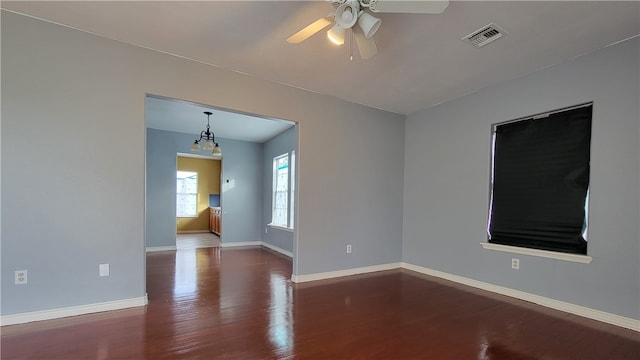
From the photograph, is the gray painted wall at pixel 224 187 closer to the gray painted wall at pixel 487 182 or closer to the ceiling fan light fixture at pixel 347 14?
the gray painted wall at pixel 487 182

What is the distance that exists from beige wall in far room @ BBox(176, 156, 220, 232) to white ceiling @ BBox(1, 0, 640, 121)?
731 centimetres

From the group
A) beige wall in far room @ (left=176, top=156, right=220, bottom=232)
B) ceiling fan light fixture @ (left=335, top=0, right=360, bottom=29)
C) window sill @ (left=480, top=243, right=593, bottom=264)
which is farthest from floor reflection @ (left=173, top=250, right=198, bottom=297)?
beige wall in far room @ (left=176, top=156, right=220, bottom=232)

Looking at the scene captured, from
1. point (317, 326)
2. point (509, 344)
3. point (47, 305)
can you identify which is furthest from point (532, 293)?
point (47, 305)

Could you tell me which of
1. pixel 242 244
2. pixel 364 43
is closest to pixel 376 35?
pixel 364 43

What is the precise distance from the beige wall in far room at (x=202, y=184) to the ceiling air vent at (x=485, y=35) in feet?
30.3

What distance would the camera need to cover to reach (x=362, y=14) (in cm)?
205

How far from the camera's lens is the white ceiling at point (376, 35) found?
2332 millimetres

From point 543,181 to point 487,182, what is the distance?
0.63 meters

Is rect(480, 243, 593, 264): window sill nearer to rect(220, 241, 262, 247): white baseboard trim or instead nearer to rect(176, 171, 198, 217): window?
rect(220, 241, 262, 247): white baseboard trim

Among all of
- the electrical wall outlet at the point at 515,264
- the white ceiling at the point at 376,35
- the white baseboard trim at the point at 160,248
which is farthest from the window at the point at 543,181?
the white baseboard trim at the point at 160,248

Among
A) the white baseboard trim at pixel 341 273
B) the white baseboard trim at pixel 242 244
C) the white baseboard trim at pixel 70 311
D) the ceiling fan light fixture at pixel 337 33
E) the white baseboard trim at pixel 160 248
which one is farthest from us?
the white baseboard trim at pixel 242 244

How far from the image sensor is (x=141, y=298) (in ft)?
9.89

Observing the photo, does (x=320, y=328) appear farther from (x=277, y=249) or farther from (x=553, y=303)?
(x=277, y=249)

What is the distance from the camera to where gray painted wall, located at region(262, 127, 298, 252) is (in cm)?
611
